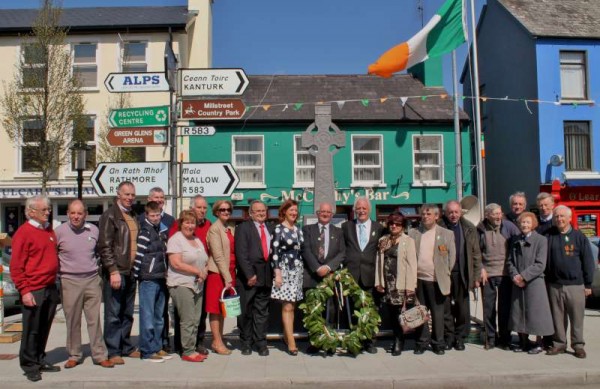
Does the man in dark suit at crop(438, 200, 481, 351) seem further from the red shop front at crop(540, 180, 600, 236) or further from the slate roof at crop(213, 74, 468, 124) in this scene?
the red shop front at crop(540, 180, 600, 236)

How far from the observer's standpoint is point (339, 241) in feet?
23.4

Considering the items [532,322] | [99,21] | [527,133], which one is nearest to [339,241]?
[532,322]

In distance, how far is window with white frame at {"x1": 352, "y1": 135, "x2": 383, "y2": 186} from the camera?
20.8 m

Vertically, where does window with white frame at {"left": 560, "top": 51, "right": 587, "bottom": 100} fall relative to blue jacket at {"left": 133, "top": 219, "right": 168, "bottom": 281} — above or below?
above

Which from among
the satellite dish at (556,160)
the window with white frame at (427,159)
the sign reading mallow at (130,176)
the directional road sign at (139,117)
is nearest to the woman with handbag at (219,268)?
the sign reading mallow at (130,176)

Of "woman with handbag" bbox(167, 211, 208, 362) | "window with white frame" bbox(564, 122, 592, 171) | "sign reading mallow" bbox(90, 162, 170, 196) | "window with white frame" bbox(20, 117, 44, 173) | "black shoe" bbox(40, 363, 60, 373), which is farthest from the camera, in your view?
"window with white frame" bbox(564, 122, 592, 171)

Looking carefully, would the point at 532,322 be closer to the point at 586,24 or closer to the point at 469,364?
the point at 469,364

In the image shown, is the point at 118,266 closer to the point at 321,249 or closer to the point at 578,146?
the point at 321,249

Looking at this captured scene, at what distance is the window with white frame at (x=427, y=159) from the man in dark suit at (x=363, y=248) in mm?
14068

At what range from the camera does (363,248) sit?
23.5ft

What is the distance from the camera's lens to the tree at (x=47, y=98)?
16891 millimetres

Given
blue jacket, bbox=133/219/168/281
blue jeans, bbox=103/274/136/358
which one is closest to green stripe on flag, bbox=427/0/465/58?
blue jacket, bbox=133/219/168/281

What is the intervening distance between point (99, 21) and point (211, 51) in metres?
4.67

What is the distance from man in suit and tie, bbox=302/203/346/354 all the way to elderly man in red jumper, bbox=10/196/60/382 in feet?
9.59
